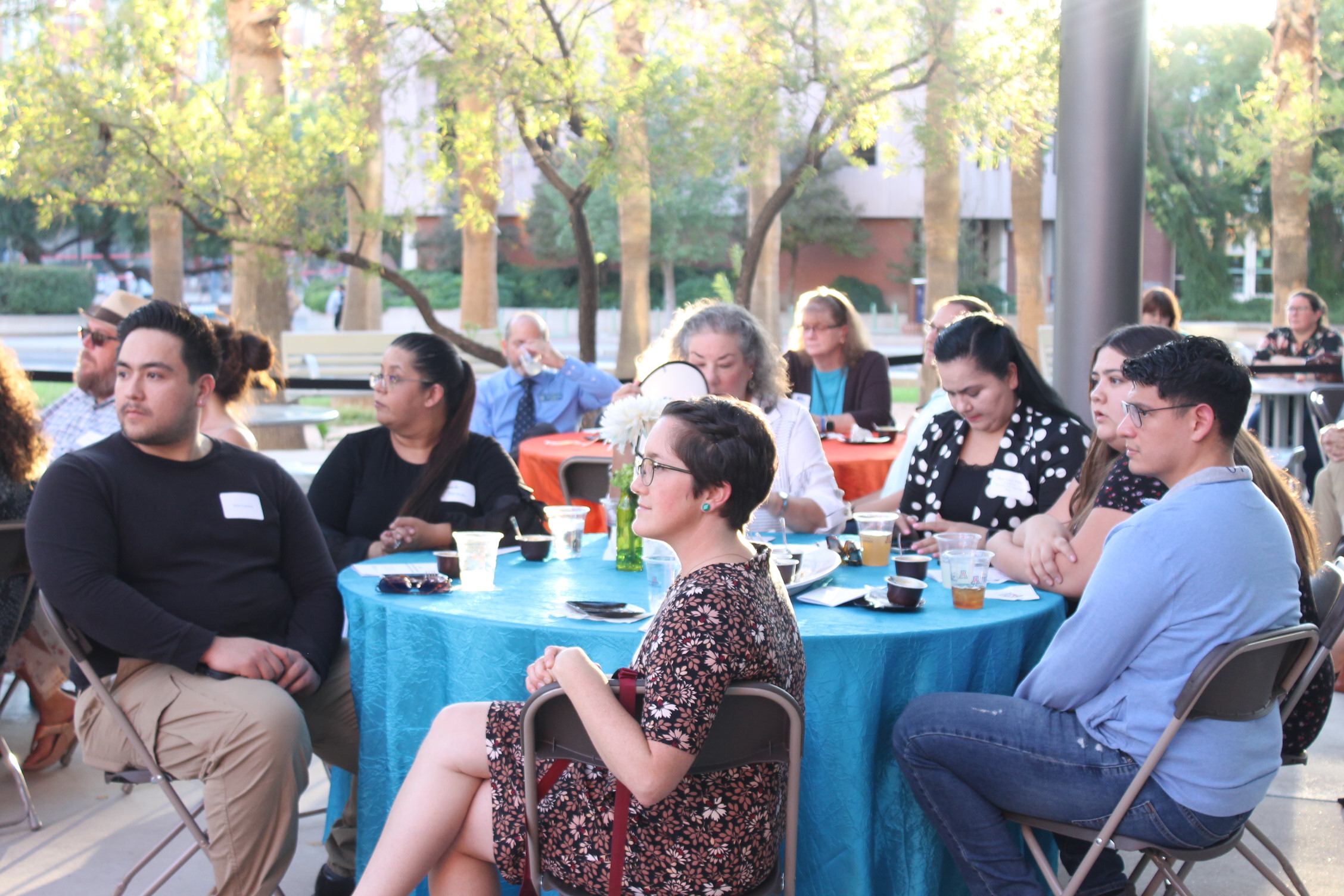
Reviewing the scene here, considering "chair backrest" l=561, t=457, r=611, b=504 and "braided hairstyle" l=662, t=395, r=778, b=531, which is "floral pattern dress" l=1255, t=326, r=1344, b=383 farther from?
"braided hairstyle" l=662, t=395, r=778, b=531

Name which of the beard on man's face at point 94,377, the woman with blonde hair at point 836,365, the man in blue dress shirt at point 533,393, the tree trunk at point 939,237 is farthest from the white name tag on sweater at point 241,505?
the tree trunk at point 939,237

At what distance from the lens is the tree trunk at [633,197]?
901 cm

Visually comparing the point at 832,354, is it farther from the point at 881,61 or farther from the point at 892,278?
the point at 892,278

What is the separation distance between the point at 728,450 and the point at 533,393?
4.97 metres

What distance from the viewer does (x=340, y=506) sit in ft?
12.4

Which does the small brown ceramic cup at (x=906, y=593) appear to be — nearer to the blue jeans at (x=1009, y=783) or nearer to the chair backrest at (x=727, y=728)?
the blue jeans at (x=1009, y=783)

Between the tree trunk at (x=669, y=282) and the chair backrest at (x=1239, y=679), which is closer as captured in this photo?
the chair backrest at (x=1239, y=679)

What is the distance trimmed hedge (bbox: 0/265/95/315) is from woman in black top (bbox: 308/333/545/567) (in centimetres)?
3228

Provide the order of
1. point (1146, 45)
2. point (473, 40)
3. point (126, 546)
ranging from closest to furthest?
point (126, 546) < point (1146, 45) < point (473, 40)

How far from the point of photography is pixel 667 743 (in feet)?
6.40

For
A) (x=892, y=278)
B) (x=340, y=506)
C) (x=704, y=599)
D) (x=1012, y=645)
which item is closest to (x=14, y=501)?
(x=340, y=506)

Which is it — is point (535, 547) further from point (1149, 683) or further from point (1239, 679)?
point (1239, 679)

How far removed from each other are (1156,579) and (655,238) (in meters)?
33.0

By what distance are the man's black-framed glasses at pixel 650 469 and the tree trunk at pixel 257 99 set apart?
26.0 feet
